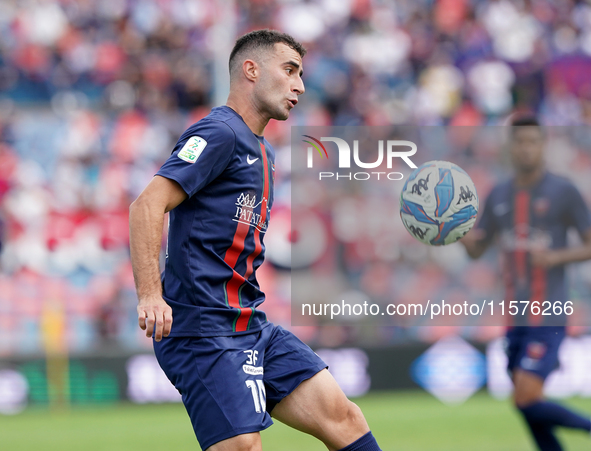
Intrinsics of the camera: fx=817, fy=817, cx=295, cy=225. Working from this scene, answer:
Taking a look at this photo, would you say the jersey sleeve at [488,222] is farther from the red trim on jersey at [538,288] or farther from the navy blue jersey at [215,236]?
the navy blue jersey at [215,236]

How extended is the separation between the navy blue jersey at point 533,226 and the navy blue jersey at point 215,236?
2.81 m

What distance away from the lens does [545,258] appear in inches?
248

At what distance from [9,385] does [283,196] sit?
464 cm

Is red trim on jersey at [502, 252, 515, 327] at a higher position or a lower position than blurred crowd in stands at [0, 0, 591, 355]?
lower

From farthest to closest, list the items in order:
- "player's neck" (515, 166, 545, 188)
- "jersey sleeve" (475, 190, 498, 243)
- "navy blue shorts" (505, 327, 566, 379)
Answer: "player's neck" (515, 166, 545, 188)
"jersey sleeve" (475, 190, 498, 243)
"navy blue shorts" (505, 327, 566, 379)

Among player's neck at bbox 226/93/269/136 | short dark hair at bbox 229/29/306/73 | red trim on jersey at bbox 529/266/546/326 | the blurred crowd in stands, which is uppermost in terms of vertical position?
the blurred crowd in stands

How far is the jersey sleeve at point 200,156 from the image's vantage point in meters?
3.81

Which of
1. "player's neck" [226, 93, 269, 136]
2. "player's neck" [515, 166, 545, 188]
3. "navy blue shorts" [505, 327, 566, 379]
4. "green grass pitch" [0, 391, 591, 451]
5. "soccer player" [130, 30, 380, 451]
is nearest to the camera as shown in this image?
"soccer player" [130, 30, 380, 451]

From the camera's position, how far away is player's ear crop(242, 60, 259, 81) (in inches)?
172

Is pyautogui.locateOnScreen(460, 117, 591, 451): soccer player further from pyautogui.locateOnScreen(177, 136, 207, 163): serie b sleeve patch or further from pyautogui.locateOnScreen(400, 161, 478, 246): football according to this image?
pyautogui.locateOnScreen(177, 136, 207, 163): serie b sleeve patch

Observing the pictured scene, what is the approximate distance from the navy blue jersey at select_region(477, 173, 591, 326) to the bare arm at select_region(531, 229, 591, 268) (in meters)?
0.05

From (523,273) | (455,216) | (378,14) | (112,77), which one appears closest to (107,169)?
(112,77)

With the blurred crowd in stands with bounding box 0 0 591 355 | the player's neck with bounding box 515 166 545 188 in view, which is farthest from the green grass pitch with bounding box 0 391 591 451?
the player's neck with bounding box 515 166 545 188

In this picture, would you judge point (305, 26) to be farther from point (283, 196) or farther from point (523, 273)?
point (523, 273)
